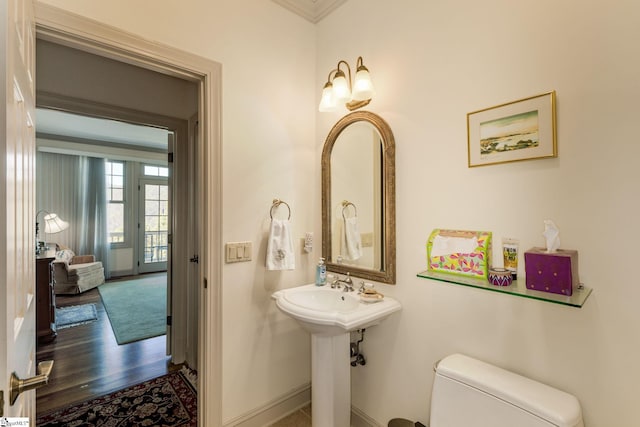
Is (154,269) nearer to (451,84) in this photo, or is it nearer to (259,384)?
(259,384)

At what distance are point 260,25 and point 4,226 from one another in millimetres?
1818

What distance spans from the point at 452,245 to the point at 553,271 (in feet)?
1.30

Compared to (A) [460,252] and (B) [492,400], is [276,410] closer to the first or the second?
(B) [492,400]

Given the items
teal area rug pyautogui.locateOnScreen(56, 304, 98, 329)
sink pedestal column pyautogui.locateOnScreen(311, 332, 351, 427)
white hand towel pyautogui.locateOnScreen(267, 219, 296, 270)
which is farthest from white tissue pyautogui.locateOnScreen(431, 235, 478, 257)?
teal area rug pyautogui.locateOnScreen(56, 304, 98, 329)

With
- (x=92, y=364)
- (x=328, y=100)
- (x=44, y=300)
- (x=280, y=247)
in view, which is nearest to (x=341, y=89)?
(x=328, y=100)

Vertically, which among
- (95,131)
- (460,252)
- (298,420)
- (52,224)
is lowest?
(298,420)

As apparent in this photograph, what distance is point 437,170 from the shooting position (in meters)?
1.46


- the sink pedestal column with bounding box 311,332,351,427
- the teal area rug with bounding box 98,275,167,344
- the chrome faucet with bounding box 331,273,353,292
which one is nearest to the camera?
the sink pedestal column with bounding box 311,332,351,427

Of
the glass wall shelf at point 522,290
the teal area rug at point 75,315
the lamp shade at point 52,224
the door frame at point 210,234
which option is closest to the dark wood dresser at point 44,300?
the teal area rug at point 75,315

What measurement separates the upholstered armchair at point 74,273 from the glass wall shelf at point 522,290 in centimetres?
568

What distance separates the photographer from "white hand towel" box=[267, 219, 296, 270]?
179 centimetres

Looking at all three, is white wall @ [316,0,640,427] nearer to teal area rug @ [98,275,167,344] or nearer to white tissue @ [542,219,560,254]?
white tissue @ [542,219,560,254]

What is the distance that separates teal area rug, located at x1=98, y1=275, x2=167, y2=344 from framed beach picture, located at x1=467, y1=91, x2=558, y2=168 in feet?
12.0

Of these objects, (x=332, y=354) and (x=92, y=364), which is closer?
(x=332, y=354)
